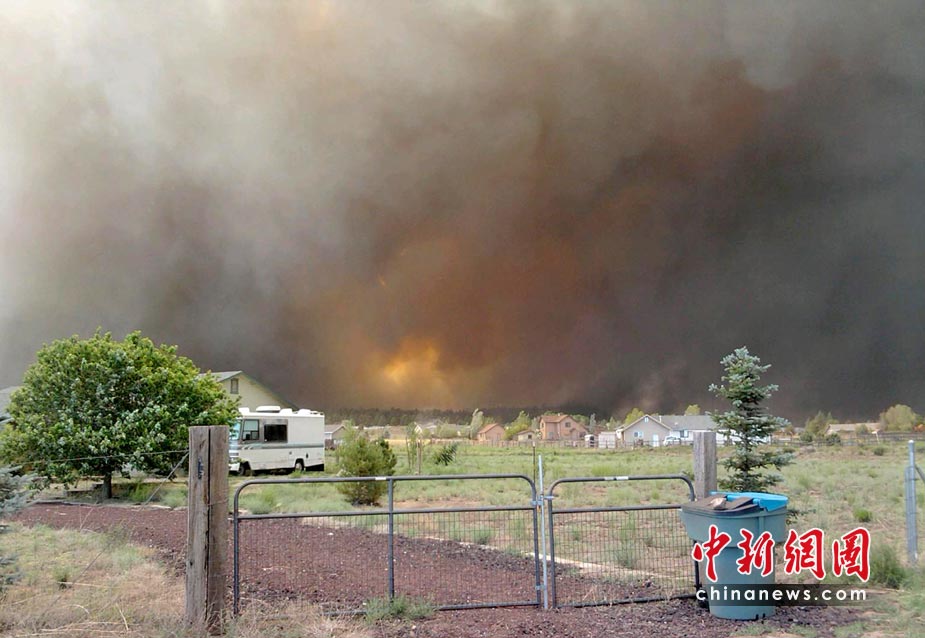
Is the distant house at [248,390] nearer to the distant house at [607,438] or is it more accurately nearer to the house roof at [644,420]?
the distant house at [607,438]

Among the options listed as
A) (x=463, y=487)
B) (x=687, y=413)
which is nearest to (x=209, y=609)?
(x=463, y=487)

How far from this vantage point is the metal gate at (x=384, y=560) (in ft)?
23.3

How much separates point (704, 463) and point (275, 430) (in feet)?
76.5

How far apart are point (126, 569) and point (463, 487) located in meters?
16.3

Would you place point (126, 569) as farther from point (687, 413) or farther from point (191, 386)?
point (687, 413)

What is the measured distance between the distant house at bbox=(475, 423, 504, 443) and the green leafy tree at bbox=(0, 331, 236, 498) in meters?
56.4

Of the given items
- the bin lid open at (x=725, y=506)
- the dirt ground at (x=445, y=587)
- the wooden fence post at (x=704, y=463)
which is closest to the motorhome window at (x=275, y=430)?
the dirt ground at (x=445, y=587)

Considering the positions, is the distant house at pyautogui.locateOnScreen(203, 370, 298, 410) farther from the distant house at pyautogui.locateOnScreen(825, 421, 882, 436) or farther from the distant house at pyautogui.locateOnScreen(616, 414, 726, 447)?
the distant house at pyautogui.locateOnScreen(825, 421, 882, 436)

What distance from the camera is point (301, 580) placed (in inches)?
331

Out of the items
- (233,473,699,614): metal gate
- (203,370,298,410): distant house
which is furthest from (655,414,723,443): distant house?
(233,473,699,614): metal gate

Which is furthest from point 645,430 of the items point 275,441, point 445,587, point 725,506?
point 725,506

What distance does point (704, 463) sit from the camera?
7727mm

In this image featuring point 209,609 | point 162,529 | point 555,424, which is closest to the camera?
point 209,609

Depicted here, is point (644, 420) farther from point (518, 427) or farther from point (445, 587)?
point (445, 587)
